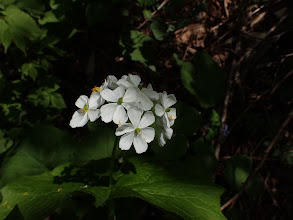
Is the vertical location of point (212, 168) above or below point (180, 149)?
below

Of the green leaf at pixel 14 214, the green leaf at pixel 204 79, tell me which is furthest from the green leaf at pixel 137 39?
the green leaf at pixel 14 214

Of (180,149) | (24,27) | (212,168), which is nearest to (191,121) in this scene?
(180,149)

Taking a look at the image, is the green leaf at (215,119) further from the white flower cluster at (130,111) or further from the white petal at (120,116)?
the white petal at (120,116)

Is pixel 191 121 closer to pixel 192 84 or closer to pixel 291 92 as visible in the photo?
pixel 192 84

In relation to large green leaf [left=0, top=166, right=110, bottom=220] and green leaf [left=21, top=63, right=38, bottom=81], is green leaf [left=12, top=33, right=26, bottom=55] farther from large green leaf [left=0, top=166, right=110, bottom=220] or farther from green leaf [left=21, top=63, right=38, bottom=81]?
large green leaf [left=0, top=166, right=110, bottom=220]

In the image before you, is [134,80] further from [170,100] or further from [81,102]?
[81,102]

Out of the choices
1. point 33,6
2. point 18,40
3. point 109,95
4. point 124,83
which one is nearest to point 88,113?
point 109,95

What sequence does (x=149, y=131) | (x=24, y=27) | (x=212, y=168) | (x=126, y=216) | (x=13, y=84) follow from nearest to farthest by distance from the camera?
(x=149, y=131) → (x=24, y=27) → (x=126, y=216) → (x=212, y=168) → (x=13, y=84)

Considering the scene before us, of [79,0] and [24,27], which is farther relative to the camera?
[79,0]
